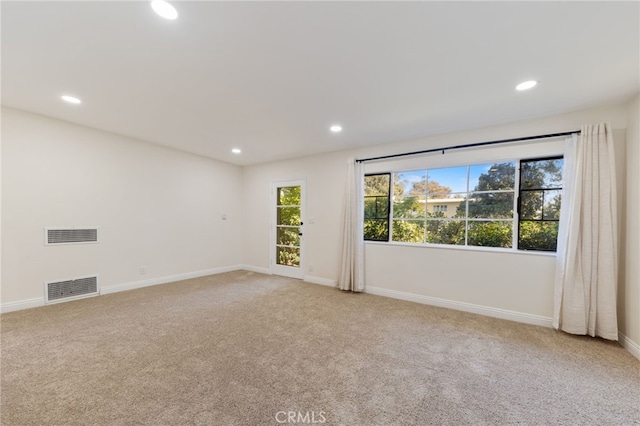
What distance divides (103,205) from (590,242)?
6.50 metres

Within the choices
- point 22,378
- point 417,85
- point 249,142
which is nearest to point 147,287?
point 22,378

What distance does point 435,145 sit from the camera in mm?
3807

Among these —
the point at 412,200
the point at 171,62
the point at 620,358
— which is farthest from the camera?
the point at 412,200

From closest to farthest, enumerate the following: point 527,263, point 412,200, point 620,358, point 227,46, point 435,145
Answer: point 227,46 → point 620,358 → point 527,263 → point 435,145 → point 412,200

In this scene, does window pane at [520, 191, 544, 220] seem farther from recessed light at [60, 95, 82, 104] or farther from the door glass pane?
recessed light at [60, 95, 82, 104]

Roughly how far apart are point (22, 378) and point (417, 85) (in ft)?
13.5

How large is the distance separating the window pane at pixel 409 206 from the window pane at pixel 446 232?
24 centimetres

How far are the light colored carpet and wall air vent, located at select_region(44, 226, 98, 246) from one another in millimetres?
900

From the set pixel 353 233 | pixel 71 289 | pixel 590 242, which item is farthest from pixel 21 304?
pixel 590 242

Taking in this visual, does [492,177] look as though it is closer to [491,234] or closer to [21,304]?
[491,234]

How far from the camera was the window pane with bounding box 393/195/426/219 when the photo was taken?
13.3 ft

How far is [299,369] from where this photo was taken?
2.11 m

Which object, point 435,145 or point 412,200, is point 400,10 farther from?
point 412,200

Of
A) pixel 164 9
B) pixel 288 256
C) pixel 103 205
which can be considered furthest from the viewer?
pixel 288 256
